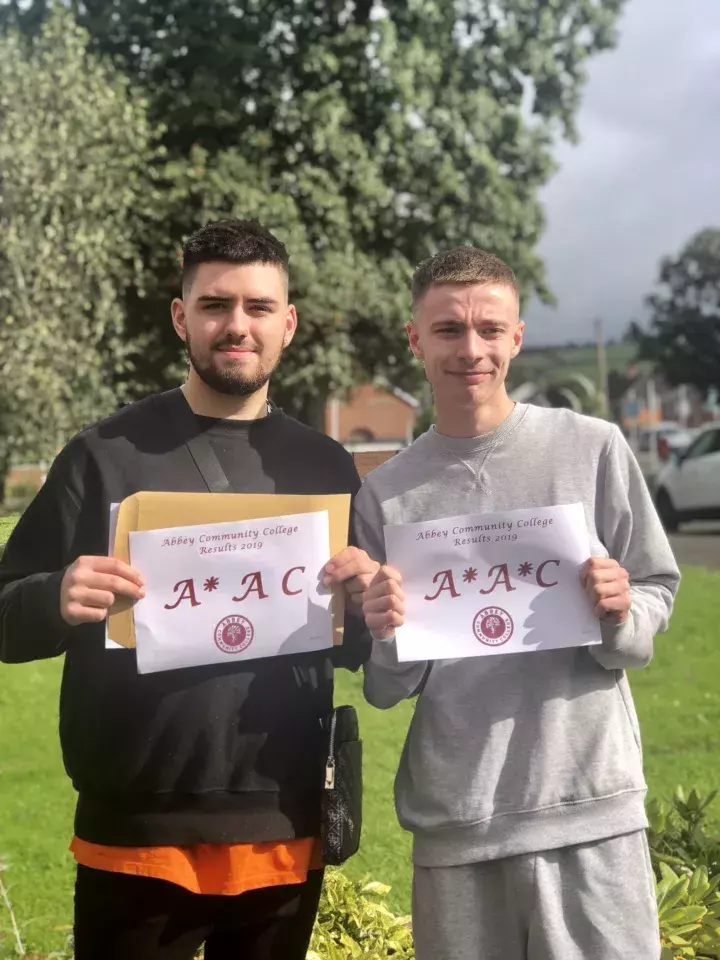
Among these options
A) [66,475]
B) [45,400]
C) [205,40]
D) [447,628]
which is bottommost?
[447,628]

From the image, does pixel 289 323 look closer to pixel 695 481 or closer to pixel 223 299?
pixel 223 299

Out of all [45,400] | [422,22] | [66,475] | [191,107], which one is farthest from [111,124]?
[66,475]

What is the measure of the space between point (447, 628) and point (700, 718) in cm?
412

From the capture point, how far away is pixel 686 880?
3.29 m

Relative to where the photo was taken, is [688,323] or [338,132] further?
[688,323]

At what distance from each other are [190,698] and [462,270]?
3.70ft

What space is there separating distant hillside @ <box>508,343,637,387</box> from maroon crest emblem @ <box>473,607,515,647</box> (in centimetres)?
2553

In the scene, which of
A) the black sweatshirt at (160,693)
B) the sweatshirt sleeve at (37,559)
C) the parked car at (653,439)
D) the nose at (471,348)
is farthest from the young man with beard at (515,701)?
the parked car at (653,439)

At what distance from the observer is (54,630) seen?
2111 mm

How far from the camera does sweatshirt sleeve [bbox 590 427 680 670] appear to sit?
2178mm

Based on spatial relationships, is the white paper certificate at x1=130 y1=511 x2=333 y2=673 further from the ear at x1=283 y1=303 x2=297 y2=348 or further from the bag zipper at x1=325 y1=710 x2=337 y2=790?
the ear at x1=283 y1=303 x2=297 y2=348

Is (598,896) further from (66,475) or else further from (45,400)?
(45,400)

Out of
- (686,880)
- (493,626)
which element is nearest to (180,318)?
(493,626)

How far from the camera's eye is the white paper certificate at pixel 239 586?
2.16 meters
